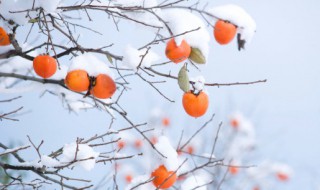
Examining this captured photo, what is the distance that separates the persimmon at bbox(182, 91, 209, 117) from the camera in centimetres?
209

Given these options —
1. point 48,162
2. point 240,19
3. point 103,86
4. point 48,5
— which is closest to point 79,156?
point 48,162

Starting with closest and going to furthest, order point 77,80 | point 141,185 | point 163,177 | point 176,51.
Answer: point 77,80, point 176,51, point 163,177, point 141,185

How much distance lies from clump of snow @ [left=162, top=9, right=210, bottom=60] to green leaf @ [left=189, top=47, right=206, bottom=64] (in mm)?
17

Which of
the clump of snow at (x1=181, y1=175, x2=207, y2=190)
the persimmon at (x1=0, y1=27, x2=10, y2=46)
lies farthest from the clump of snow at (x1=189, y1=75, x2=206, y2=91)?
the persimmon at (x1=0, y1=27, x2=10, y2=46)

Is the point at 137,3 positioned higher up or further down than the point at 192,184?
higher up

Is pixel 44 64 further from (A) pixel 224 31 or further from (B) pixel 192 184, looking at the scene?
(B) pixel 192 184

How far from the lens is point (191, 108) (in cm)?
209

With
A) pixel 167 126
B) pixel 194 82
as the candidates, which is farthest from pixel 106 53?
pixel 167 126

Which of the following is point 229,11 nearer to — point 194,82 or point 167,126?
point 194,82

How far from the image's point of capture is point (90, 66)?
2043 mm

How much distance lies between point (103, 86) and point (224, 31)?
707mm

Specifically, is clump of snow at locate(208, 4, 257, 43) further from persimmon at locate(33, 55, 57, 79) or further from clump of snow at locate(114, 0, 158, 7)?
persimmon at locate(33, 55, 57, 79)

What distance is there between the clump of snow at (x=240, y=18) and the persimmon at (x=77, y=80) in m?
0.80

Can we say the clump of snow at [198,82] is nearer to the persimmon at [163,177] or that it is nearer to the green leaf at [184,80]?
the green leaf at [184,80]
